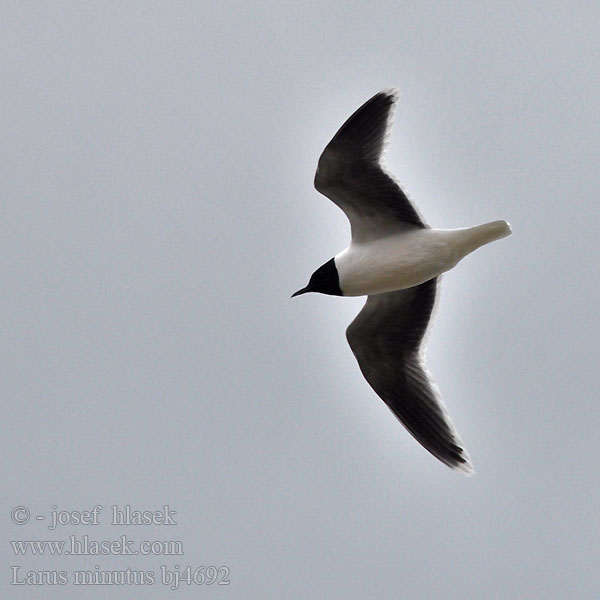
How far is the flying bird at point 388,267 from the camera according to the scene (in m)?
11.9

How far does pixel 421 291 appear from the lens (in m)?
13.1

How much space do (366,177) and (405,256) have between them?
839 mm

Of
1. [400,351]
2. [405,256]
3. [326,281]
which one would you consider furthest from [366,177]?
[400,351]

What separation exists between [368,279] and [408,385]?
1.45m

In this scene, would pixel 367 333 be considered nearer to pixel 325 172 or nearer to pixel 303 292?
pixel 303 292

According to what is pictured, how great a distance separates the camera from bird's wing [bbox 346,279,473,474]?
1298 cm

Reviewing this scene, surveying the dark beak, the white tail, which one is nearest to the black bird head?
the dark beak

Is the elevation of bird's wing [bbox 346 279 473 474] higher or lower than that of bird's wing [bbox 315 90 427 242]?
lower

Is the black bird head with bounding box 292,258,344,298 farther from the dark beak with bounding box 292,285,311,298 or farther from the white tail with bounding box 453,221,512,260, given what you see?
the white tail with bounding box 453,221,512,260

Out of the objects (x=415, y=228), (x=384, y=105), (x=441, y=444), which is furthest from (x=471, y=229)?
(x=441, y=444)

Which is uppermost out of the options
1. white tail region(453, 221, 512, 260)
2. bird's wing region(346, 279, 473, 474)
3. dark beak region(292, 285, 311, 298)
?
white tail region(453, 221, 512, 260)

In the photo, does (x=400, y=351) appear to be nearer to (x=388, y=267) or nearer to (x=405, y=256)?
(x=388, y=267)

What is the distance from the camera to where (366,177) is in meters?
12.0

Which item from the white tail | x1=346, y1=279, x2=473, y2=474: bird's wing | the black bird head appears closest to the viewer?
the white tail
